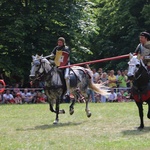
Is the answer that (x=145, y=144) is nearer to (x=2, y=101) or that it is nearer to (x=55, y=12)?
(x=2, y=101)

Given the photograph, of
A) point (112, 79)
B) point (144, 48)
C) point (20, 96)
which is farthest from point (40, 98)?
point (144, 48)

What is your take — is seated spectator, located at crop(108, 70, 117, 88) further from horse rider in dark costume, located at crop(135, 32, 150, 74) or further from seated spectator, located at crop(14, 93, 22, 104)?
horse rider in dark costume, located at crop(135, 32, 150, 74)

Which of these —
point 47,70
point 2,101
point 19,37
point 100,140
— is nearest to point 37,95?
point 2,101

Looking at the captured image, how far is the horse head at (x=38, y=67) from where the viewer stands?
13.3 m

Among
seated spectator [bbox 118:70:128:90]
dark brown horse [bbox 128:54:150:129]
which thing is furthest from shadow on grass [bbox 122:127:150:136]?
seated spectator [bbox 118:70:128:90]

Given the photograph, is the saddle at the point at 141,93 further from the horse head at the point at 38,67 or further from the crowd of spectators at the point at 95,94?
the crowd of spectators at the point at 95,94

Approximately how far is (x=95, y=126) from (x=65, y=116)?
339 cm

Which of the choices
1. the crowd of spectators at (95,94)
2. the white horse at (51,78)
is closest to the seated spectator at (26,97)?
the crowd of spectators at (95,94)

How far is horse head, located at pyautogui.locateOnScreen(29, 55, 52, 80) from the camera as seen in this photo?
1334 cm

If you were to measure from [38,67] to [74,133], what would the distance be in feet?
10.6

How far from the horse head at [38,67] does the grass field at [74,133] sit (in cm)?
142

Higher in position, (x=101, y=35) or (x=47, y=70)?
(x=101, y=35)

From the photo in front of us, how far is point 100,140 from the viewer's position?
31.3 ft

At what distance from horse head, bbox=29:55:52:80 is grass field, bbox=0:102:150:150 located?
1.42 m
